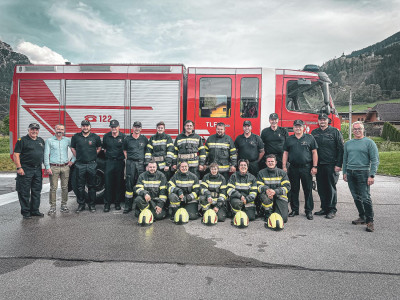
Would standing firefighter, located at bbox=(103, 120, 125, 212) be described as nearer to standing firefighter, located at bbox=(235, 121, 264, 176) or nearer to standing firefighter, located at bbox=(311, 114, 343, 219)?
standing firefighter, located at bbox=(235, 121, 264, 176)

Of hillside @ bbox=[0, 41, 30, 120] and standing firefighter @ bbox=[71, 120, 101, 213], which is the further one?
hillside @ bbox=[0, 41, 30, 120]

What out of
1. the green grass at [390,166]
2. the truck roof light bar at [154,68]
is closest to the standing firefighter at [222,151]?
the truck roof light bar at [154,68]

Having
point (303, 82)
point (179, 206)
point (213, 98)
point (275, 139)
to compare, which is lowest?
point (179, 206)

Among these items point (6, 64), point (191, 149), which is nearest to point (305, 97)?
point (191, 149)

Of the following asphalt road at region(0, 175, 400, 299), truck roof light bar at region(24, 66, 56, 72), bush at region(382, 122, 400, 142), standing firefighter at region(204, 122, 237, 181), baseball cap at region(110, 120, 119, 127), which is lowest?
asphalt road at region(0, 175, 400, 299)

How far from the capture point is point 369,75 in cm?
9844

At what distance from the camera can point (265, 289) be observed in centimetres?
285

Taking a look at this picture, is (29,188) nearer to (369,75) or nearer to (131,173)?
(131,173)

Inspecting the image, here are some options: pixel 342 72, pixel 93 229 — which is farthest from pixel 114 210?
pixel 342 72

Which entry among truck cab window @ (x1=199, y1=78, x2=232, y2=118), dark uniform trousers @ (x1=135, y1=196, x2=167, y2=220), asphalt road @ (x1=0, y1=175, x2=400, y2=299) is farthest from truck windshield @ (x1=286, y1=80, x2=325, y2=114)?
dark uniform trousers @ (x1=135, y1=196, x2=167, y2=220)

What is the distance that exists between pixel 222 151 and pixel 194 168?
0.67m

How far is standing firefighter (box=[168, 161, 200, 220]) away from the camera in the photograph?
5.24 m

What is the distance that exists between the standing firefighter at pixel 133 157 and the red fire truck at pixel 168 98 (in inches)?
23.1

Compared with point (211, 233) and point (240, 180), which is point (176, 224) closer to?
point (211, 233)
